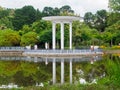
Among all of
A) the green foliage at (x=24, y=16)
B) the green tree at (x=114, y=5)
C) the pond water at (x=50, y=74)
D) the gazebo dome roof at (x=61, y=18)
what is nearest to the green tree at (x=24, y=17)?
the green foliage at (x=24, y=16)

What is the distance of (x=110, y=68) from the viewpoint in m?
5.43

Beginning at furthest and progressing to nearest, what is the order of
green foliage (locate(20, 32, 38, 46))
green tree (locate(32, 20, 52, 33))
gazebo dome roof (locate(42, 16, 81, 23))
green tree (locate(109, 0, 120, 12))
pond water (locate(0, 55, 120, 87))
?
1. green tree (locate(32, 20, 52, 33))
2. green foliage (locate(20, 32, 38, 46))
3. green tree (locate(109, 0, 120, 12))
4. gazebo dome roof (locate(42, 16, 81, 23))
5. pond water (locate(0, 55, 120, 87))

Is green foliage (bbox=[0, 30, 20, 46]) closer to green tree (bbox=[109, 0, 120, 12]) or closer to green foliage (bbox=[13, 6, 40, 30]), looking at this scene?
green tree (bbox=[109, 0, 120, 12])

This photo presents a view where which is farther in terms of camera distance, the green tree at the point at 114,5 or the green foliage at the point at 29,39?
the green foliage at the point at 29,39

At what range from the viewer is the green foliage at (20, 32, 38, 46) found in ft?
117

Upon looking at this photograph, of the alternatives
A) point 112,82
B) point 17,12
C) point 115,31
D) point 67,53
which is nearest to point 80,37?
point 115,31

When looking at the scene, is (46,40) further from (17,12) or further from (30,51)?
(17,12)

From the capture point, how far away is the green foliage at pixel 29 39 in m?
35.7

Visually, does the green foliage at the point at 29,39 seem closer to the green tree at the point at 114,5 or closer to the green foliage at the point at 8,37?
the green foliage at the point at 8,37

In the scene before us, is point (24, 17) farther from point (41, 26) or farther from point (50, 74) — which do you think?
point (50, 74)

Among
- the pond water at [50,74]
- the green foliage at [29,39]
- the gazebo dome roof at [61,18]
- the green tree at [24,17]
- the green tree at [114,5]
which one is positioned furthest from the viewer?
the green tree at [24,17]

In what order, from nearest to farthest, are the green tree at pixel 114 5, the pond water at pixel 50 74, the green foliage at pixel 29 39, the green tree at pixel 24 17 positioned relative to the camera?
the pond water at pixel 50 74 → the green tree at pixel 114 5 → the green foliage at pixel 29 39 → the green tree at pixel 24 17

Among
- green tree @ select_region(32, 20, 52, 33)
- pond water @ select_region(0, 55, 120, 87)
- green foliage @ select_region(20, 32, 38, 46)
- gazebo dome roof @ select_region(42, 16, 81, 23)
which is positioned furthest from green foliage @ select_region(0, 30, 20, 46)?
pond water @ select_region(0, 55, 120, 87)

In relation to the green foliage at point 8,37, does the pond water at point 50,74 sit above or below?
below
